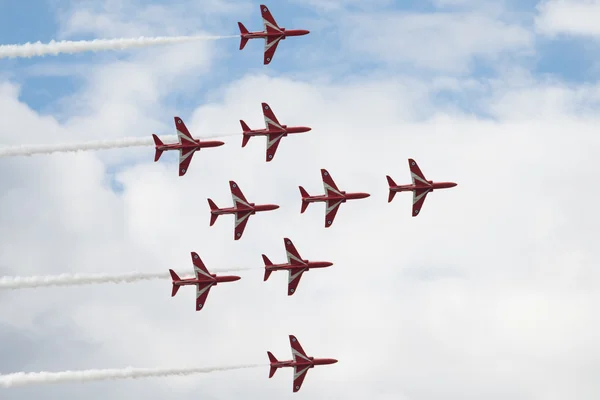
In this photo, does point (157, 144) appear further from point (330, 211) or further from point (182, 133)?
point (330, 211)

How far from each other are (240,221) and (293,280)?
874 cm

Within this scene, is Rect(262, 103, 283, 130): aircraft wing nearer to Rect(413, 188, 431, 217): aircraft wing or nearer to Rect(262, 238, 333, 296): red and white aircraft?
Rect(262, 238, 333, 296): red and white aircraft

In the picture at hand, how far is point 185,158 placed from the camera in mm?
155875

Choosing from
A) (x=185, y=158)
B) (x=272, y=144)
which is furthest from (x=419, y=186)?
(x=185, y=158)

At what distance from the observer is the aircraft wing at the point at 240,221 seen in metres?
158

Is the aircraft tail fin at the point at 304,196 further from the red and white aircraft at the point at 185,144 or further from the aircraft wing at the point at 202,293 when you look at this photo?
the aircraft wing at the point at 202,293

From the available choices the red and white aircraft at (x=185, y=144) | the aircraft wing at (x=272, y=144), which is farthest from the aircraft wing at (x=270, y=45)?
the red and white aircraft at (x=185, y=144)

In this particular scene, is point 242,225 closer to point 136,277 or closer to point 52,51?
point 136,277

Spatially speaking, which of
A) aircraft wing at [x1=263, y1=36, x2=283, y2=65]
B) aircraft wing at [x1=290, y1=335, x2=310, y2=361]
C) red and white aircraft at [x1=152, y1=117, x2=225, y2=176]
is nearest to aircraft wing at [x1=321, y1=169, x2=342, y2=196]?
red and white aircraft at [x1=152, y1=117, x2=225, y2=176]

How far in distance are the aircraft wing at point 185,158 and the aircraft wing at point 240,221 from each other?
7585mm

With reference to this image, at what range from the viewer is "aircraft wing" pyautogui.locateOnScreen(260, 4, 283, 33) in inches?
6073

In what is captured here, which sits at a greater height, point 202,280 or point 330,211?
point 330,211

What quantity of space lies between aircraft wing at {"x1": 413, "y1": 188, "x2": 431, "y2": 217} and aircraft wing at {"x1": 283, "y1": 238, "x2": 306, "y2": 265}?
44.4 ft

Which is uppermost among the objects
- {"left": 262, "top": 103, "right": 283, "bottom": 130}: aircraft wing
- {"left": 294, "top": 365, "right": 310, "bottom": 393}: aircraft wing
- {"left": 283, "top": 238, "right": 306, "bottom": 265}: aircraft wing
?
{"left": 262, "top": 103, "right": 283, "bottom": 130}: aircraft wing
